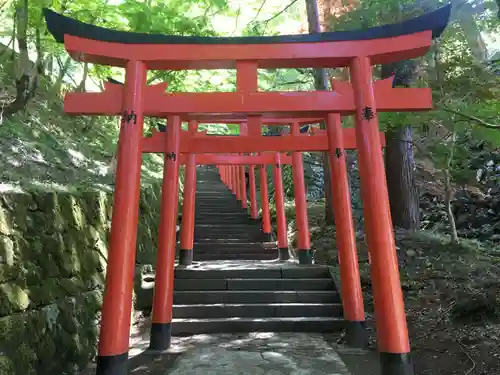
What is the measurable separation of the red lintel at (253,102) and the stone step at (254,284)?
4338 mm

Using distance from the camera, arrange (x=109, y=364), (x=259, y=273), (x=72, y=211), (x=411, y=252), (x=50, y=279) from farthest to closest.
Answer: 1. (x=411, y=252)
2. (x=259, y=273)
3. (x=72, y=211)
4. (x=50, y=279)
5. (x=109, y=364)

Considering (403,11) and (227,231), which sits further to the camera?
(227,231)

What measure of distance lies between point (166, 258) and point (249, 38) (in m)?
3.37

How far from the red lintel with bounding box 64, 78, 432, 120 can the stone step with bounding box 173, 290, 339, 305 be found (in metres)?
4.13

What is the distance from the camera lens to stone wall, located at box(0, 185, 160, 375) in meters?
4.25

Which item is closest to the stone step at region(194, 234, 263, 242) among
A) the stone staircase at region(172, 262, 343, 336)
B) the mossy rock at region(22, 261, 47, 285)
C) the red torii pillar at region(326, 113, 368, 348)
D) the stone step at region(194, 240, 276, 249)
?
the stone step at region(194, 240, 276, 249)

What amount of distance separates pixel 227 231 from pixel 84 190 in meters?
6.58

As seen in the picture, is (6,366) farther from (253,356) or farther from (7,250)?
(253,356)

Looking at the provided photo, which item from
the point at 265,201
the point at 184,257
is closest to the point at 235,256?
the point at 184,257

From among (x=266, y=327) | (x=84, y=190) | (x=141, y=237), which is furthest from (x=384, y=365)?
(x=141, y=237)

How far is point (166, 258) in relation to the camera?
6.23m

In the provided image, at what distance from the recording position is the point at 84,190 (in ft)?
21.7

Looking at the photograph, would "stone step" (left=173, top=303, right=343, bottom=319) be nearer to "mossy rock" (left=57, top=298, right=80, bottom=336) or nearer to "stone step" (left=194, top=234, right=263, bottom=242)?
"mossy rock" (left=57, top=298, right=80, bottom=336)

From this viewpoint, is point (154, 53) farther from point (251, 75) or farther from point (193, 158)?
point (193, 158)
